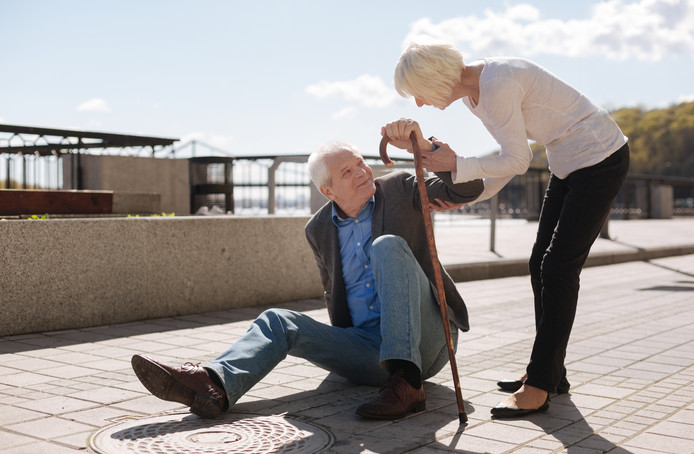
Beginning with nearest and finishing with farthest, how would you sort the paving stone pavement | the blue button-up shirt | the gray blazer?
the paving stone pavement < the gray blazer < the blue button-up shirt

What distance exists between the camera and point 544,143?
3.56 metres

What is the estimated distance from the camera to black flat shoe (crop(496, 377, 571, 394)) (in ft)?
12.4

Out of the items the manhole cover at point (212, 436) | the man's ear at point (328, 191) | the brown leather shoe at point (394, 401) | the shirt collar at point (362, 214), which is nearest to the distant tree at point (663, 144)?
the shirt collar at point (362, 214)

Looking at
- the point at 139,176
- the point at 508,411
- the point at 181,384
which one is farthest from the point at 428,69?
the point at 139,176

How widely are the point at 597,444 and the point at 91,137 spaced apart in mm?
9647

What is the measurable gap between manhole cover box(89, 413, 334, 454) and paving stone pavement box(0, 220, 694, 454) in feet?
0.27

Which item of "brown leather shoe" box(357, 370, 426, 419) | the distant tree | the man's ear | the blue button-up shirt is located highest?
the distant tree

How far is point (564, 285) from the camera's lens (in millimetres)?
3467

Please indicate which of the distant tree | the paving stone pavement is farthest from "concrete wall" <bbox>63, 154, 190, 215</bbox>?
the distant tree

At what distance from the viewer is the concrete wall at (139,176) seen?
1118cm

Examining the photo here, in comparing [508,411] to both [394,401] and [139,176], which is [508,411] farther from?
[139,176]

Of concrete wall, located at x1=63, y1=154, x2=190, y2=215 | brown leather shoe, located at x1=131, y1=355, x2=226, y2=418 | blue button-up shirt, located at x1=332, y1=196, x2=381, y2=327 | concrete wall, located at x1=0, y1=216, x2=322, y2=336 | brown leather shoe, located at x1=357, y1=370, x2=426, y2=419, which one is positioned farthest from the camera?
concrete wall, located at x1=63, y1=154, x2=190, y2=215

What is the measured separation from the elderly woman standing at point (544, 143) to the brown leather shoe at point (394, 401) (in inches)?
13.8

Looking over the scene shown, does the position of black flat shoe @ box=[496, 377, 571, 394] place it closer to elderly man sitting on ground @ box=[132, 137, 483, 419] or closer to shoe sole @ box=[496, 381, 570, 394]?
shoe sole @ box=[496, 381, 570, 394]
